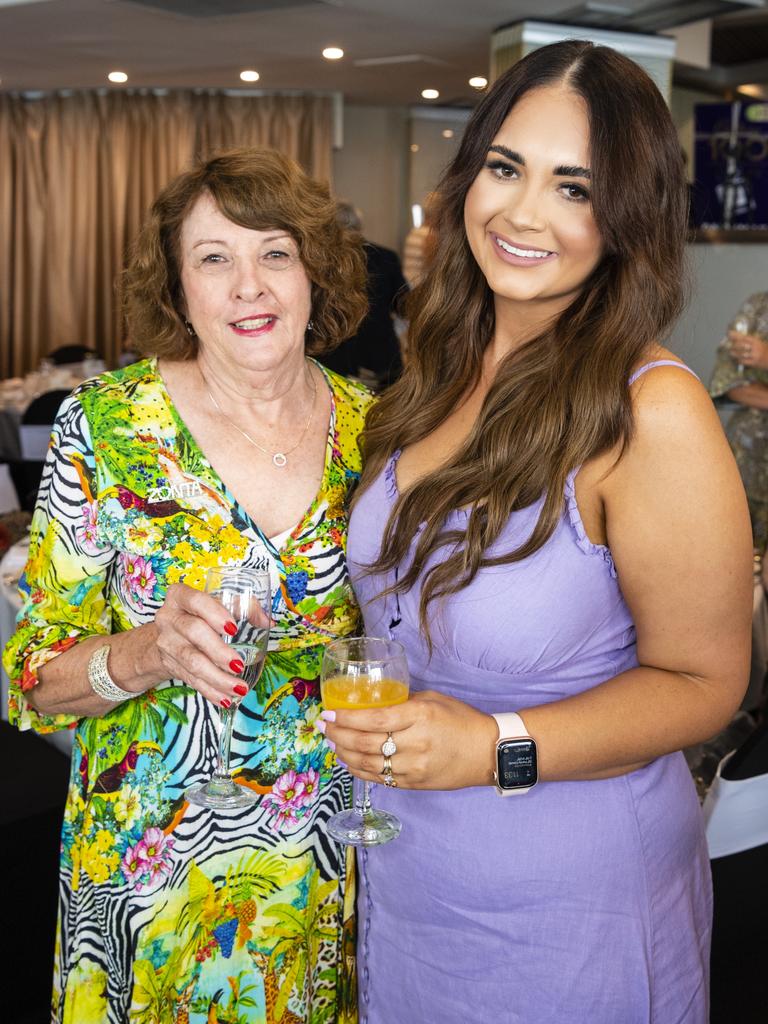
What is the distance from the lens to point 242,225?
5.85 feet

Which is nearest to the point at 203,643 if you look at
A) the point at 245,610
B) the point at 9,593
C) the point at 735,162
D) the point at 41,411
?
the point at 245,610

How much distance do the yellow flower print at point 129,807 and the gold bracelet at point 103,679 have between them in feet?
0.53

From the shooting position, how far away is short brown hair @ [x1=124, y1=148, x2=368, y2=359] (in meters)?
1.79

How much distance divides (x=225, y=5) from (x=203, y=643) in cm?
607

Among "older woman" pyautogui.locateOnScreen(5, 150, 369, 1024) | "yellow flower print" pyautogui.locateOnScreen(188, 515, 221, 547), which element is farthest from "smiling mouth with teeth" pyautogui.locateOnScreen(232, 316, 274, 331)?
"yellow flower print" pyautogui.locateOnScreen(188, 515, 221, 547)

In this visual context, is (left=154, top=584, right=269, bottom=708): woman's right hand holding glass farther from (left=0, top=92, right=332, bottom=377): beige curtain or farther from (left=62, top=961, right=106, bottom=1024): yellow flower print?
(left=0, top=92, right=332, bottom=377): beige curtain

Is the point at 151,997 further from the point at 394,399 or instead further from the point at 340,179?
the point at 340,179

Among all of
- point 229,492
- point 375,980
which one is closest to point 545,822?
point 375,980

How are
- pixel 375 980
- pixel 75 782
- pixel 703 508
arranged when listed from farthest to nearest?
pixel 75 782, pixel 375 980, pixel 703 508

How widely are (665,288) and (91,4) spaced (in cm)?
621

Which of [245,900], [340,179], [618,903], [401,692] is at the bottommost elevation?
[245,900]

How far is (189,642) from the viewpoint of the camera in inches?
56.4

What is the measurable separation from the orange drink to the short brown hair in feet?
2.61

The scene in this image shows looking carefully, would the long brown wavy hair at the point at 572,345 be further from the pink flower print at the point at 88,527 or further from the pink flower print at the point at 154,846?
the pink flower print at the point at 154,846
